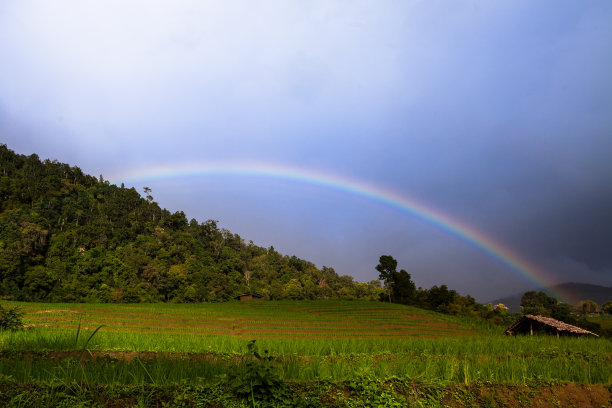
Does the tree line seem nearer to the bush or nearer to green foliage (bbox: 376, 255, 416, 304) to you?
green foliage (bbox: 376, 255, 416, 304)

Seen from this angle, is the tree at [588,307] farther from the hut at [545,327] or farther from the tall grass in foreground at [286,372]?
the tall grass in foreground at [286,372]

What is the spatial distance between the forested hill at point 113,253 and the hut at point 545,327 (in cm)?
6862

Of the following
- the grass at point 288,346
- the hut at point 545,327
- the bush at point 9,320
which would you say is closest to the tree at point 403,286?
the grass at point 288,346

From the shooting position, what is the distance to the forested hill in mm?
75125

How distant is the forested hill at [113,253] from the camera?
7512 cm

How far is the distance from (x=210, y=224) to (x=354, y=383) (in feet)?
421

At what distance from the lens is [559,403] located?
6059 millimetres

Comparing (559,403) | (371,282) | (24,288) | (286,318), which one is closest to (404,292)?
(286,318)

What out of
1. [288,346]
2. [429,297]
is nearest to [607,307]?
[429,297]

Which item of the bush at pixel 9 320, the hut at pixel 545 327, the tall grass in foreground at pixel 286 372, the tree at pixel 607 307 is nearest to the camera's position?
the tall grass in foreground at pixel 286 372

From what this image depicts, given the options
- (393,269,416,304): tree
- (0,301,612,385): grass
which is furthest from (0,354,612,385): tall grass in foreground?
(393,269,416,304): tree

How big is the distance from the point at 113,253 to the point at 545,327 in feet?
311

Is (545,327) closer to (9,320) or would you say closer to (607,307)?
(9,320)

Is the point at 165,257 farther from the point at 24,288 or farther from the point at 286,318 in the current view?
the point at 286,318
